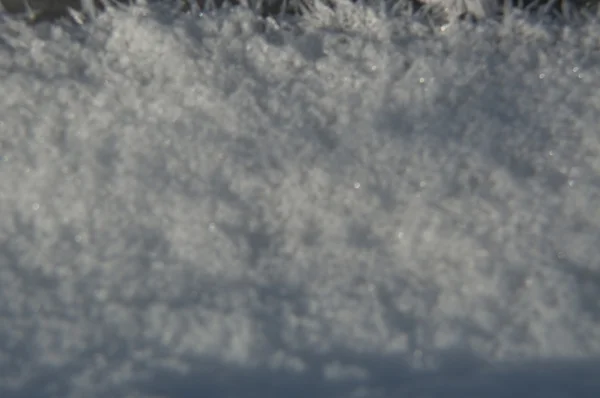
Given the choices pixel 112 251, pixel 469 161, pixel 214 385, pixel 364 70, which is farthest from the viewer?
pixel 364 70

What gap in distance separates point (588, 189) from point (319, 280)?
0.72 m

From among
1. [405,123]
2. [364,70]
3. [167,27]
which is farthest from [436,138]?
[167,27]

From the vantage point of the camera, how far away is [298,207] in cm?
203

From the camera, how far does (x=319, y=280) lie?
74.9 inches

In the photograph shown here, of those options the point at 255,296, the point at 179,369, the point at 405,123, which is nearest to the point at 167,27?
the point at 405,123

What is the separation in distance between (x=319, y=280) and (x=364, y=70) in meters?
0.65

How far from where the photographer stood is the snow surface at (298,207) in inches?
68.8

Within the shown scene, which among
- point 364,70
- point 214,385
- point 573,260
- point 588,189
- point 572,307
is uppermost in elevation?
point 364,70

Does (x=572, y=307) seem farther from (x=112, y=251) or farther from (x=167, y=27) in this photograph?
(x=167, y=27)

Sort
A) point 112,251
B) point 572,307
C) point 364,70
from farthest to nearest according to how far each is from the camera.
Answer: point 364,70, point 112,251, point 572,307

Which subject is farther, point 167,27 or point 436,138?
point 167,27

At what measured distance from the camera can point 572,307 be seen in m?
1.82

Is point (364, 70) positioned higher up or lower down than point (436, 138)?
higher up

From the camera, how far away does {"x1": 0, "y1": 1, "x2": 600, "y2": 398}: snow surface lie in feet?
5.73
